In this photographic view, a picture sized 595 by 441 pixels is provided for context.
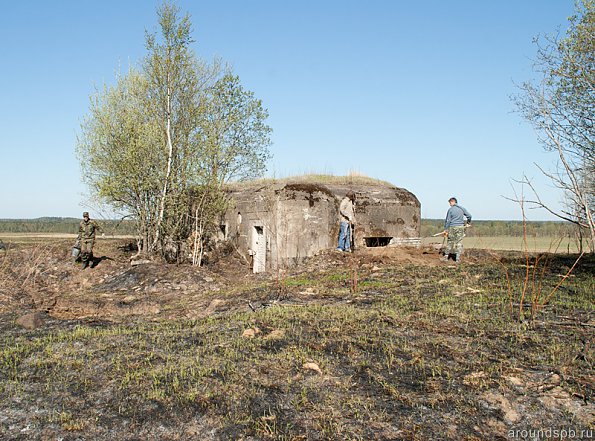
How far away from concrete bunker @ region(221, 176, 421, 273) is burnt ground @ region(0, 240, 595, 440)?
517 centimetres

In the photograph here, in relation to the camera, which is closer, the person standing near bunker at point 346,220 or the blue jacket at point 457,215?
the blue jacket at point 457,215

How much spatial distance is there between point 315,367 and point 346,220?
10.7m

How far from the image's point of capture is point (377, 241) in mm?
16500

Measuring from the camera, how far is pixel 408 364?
17.5 ft

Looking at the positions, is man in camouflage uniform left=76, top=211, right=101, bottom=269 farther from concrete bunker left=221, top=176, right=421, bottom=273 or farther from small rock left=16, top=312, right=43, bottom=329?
small rock left=16, top=312, right=43, bottom=329

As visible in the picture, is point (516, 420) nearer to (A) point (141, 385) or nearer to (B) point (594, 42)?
(A) point (141, 385)

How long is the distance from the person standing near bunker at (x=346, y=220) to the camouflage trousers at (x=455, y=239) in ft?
9.84

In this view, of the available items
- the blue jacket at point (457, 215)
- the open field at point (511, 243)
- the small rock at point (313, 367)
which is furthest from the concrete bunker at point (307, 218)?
the small rock at point (313, 367)

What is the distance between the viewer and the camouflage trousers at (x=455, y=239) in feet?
42.7

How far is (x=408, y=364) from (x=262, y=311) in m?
3.08

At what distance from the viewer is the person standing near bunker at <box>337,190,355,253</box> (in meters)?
15.3

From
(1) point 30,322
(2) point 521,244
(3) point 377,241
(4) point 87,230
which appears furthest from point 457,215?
(4) point 87,230

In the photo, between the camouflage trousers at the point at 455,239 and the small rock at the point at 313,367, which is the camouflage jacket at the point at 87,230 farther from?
the small rock at the point at 313,367

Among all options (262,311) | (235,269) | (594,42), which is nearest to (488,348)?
(262,311)
